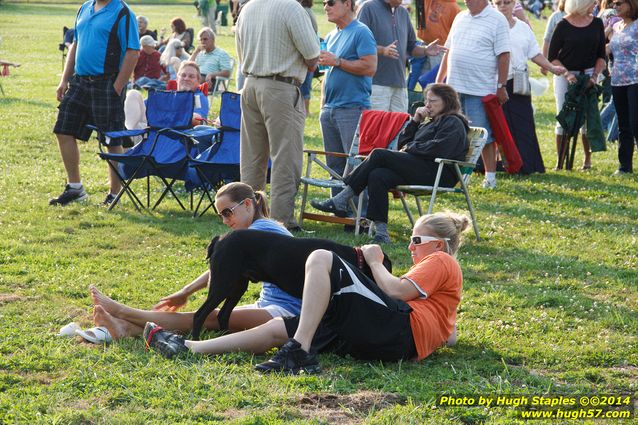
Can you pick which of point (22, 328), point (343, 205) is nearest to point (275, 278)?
point (22, 328)

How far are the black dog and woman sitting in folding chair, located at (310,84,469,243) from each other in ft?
8.48

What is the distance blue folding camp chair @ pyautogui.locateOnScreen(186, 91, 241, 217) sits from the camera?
8.66 metres

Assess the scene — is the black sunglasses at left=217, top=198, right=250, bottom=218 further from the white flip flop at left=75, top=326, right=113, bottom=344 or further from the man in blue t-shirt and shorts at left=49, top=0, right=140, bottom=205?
the man in blue t-shirt and shorts at left=49, top=0, right=140, bottom=205

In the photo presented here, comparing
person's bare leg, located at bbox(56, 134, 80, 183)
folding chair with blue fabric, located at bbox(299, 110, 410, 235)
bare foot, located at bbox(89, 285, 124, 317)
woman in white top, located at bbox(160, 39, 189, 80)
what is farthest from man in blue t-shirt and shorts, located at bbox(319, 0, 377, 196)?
woman in white top, located at bbox(160, 39, 189, 80)

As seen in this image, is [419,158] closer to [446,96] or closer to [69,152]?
[446,96]

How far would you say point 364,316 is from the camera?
190 inches

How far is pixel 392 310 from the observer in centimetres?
482

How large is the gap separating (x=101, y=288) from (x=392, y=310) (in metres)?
2.35

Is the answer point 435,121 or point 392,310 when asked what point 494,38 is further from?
point 392,310

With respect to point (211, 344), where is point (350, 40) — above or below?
above

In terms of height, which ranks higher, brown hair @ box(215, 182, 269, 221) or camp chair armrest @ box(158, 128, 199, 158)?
brown hair @ box(215, 182, 269, 221)

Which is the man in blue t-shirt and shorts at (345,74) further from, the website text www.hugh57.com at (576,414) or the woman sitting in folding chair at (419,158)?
the website text www.hugh57.com at (576,414)

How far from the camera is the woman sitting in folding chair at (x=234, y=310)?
523 centimetres

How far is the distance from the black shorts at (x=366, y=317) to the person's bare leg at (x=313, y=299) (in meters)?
0.04
